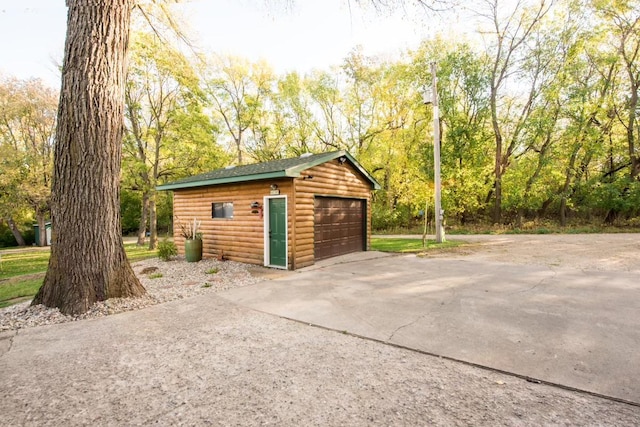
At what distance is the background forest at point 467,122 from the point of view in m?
15.1

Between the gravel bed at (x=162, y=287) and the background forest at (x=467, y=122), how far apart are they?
8396 millimetres

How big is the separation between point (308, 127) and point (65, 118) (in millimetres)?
18736

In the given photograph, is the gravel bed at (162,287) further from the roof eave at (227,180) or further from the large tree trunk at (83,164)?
the roof eave at (227,180)

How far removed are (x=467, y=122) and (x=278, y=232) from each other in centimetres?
1496

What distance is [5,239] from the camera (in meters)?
23.5

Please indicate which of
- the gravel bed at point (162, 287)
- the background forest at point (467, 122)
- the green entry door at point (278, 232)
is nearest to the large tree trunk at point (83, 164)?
the gravel bed at point (162, 287)

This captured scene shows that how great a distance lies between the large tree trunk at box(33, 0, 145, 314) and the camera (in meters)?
4.35

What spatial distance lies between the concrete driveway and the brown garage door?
175 centimetres

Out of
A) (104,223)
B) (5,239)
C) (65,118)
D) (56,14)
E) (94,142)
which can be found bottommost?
(5,239)

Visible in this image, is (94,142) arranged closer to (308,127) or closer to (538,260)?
(538,260)

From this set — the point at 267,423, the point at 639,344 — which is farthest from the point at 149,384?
the point at 639,344

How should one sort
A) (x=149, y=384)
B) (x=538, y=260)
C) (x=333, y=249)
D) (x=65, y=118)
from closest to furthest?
(x=149, y=384) < (x=65, y=118) < (x=538, y=260) < (x=333, y=249)

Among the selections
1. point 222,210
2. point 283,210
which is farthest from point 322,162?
point 222,210

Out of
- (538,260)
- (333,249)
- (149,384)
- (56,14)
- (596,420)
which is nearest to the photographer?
(596,420)
